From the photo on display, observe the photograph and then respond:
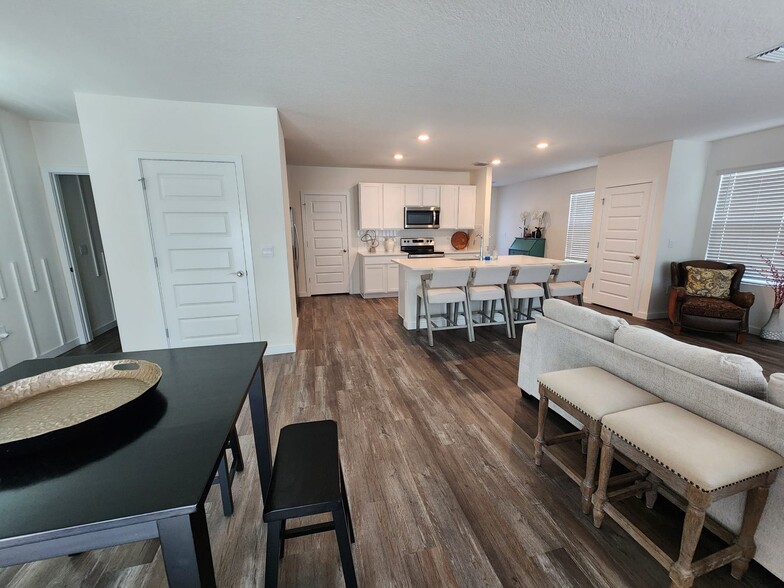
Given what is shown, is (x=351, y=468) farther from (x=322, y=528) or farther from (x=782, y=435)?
A: (x=782, y=435)

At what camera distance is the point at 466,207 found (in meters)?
6.55

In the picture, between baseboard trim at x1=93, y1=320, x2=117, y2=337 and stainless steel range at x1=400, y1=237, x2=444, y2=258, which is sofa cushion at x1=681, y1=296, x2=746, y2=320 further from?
baseboard trim at x1=93, y1=320, x2=117, y2=337

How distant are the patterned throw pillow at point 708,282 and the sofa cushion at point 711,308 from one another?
11cm

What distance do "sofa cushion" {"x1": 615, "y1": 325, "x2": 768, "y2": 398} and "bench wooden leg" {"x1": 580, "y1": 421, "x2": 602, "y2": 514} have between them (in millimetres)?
502

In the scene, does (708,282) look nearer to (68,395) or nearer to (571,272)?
(571,272)

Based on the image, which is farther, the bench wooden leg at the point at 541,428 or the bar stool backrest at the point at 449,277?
the bar stool backrest at the point at 449,277

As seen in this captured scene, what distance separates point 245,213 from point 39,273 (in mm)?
2360

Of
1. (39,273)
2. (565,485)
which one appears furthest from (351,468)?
(39,273)

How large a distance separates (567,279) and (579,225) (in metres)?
3.20

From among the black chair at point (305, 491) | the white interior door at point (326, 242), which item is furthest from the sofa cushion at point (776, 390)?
the white interior door at point (326, 242)

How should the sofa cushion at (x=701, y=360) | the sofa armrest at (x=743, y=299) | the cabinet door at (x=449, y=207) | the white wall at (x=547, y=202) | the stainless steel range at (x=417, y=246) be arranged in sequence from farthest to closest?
the white wall at (x=547, y=202), the stainless steel range at (x=417, y=246), the cabinet door at (x=449, y=207), the sofa armrest at (x=743, y=299), the sofa cushion at (x=701, y=360)

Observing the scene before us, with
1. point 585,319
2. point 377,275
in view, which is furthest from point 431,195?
point 585,319

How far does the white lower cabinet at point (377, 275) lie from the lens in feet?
20.2

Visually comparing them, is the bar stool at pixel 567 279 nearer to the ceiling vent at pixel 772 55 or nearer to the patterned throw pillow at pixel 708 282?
the patterned throw pillow at pixel 708 282
